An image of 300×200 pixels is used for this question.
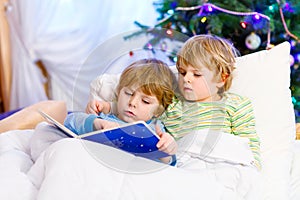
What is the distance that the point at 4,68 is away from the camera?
3.07 m

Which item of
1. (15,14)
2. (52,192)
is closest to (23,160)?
(52,192)

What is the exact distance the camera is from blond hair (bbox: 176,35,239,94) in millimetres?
1334

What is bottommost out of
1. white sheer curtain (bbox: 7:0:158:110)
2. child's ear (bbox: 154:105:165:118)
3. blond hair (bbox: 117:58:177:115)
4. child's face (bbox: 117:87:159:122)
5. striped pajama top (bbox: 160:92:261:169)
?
white sheer curtain (bbox: 7:0:158:110)

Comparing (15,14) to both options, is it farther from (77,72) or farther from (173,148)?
(173,148)

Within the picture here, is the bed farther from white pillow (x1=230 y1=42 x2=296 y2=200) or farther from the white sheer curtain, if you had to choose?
the white sheer curtain

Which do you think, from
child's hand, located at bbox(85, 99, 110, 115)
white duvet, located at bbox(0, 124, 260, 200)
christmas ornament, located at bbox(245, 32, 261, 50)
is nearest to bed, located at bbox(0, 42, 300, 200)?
white duvet, located at bbox(0, 124, 260, 200)

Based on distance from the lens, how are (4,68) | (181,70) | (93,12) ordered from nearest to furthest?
(181,70), (93,12), (4,68)

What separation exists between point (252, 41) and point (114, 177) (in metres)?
1.32

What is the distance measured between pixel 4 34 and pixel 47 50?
0.32 m

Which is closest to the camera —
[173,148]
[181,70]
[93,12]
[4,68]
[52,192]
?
[52,192]

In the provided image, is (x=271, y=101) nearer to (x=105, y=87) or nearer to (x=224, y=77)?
(x=224, y=77)

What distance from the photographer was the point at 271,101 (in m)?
1.50

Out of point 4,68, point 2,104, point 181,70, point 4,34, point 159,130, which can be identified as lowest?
point 2,104

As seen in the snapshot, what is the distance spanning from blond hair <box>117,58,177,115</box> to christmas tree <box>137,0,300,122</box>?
3.15 ft
